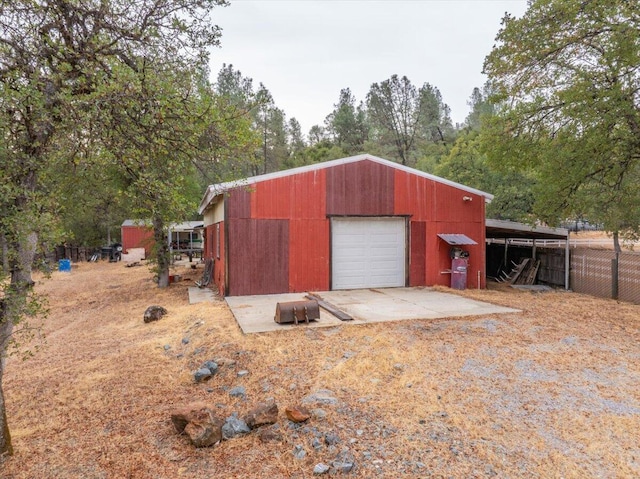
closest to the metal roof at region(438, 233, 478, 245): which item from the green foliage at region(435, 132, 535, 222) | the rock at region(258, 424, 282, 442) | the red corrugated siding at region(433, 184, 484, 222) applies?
the red corrugated siding at region(433, 184, 484, 222)

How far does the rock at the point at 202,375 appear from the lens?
16.0 ft

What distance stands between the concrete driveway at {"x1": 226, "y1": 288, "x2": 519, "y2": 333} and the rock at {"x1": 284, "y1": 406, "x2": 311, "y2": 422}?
2675mm

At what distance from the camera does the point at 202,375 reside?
4898 millimetres

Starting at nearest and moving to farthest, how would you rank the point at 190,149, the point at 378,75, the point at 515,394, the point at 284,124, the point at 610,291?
the point at 515,394, the point at 190,149, the point at 610,291, the point at 378,75, the point at 284,124

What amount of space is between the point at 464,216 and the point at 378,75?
30.3m

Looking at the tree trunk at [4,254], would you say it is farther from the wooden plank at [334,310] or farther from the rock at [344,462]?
the wooden plank at [334,310]

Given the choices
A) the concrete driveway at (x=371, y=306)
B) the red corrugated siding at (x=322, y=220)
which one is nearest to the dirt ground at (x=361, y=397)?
the concrete driveway at (x=371, y=306)

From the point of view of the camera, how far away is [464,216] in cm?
1134

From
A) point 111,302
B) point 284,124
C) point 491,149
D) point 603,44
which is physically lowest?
point 111,302

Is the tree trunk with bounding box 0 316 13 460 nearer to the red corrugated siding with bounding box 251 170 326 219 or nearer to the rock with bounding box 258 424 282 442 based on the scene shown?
the rock with bounding box 258 424 282 442

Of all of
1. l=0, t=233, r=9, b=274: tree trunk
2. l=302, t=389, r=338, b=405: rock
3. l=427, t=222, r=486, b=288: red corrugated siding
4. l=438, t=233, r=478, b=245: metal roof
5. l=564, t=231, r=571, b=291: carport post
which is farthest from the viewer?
l=564, t=231, r=571, b=291: carport post

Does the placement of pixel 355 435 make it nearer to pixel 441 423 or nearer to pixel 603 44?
pixel 441 423

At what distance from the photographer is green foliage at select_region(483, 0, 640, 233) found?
7.47 m

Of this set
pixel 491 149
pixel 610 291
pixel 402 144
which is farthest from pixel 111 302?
pixel 402 144
